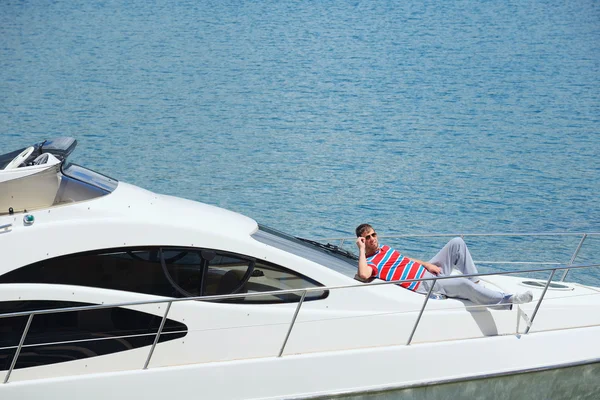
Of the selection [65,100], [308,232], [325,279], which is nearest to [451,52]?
[65,100]

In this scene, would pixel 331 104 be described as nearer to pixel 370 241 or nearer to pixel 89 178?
pixel 370 241

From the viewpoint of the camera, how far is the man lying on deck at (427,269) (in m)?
6.00

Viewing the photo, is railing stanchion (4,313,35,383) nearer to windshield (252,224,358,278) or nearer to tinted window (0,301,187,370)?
tinted window (0,301,187,370)

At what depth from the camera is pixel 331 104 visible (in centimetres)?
2528

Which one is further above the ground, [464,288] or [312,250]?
[464,288]

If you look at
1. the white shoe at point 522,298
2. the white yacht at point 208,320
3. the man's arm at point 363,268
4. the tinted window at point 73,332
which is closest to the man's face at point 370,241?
the man's arm at point 363,268

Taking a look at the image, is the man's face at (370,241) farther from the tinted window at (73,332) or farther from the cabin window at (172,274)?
the tinted window at (73,332)

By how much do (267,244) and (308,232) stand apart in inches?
366

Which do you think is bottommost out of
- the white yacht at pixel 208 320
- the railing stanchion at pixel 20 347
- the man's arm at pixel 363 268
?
the railing stanchion at pixel 20 347

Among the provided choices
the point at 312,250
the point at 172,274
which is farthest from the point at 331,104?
the point at 172,274

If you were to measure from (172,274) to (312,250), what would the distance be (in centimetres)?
124

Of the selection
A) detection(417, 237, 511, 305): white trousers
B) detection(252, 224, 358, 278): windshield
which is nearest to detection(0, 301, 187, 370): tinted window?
detection(252, 224, 358, 278): windshield

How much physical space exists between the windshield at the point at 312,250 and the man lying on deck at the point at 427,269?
167 millimetres

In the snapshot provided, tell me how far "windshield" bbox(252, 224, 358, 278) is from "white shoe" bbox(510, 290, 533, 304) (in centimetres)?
115
